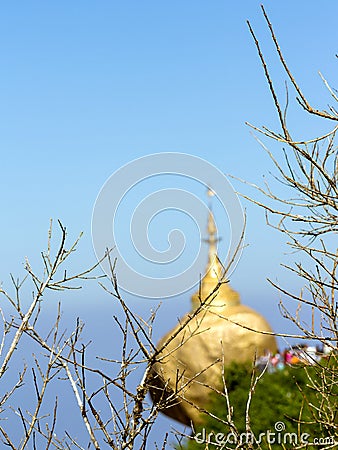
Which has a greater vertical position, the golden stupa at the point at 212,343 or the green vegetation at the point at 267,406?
the golden stupa at the point at 212,343

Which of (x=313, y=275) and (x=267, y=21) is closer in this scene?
(x=267, y=21)

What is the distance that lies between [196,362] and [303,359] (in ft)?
25.5

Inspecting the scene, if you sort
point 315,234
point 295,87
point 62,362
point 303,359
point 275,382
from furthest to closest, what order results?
1. point 275,382
2. point 303,359
3. point 315,234
4. point 62,362
5. point 295,87

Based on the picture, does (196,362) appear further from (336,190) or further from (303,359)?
(336,190)

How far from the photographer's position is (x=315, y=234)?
11.7 feet

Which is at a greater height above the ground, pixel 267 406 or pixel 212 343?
pixel 212 343

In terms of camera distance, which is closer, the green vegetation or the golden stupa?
the green vegetation

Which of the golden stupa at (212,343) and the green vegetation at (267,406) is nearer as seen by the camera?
the green vegetation at (267,406)

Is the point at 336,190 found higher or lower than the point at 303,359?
higher

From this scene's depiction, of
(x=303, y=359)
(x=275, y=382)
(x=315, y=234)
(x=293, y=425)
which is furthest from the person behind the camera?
(x=275, y=382)

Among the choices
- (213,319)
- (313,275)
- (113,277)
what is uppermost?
(213,319)

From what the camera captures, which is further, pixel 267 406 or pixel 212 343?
pixel 212 343

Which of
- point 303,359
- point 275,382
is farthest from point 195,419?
point 303,359

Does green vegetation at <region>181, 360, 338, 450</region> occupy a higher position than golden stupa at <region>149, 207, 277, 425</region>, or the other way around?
golden stupa at <region>149, 207, 277, 425</region>
